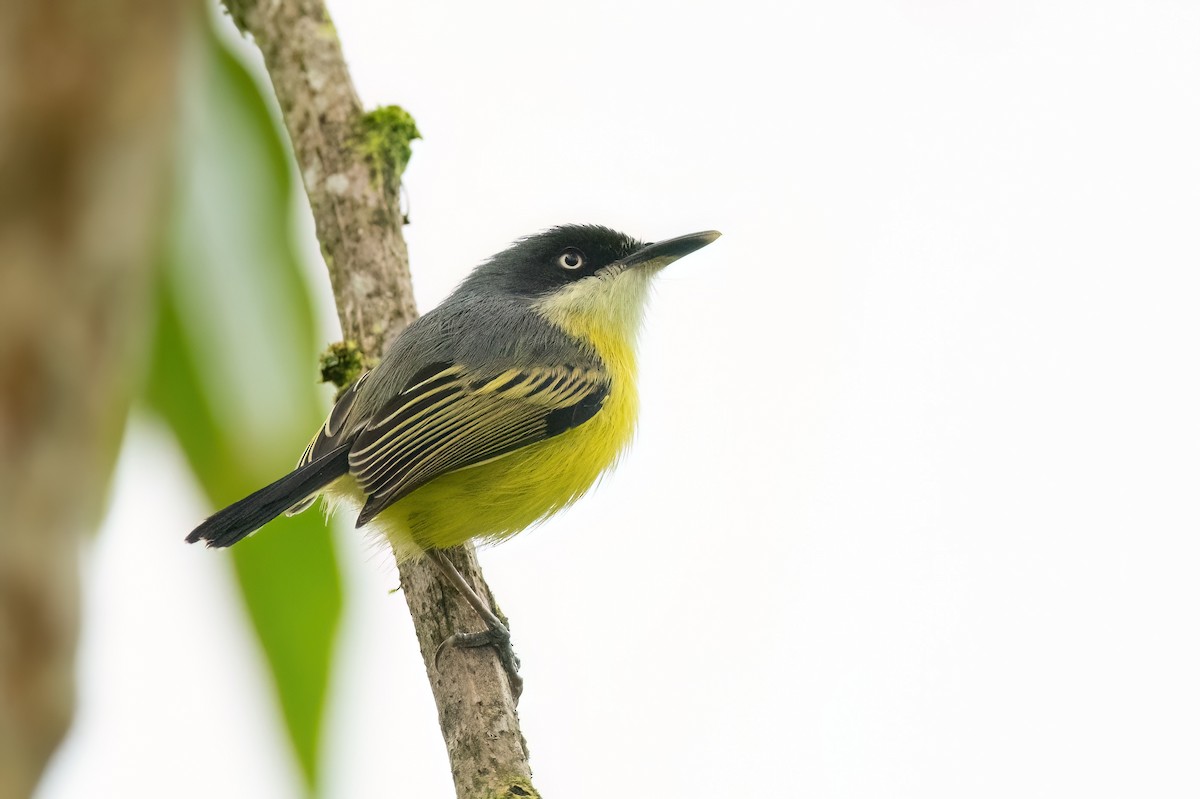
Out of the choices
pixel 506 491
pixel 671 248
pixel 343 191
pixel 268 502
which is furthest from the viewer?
pixel 671 248

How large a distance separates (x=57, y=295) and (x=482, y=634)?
276 centimetres

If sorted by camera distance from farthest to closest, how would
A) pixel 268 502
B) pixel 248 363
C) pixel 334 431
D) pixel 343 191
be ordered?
pixel 343 191 → pixel 334 431 → pixel 268 502 → pixel 248 363

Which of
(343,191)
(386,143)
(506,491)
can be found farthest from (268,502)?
(386,143)

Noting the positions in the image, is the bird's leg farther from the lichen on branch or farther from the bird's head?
the lichen on branch

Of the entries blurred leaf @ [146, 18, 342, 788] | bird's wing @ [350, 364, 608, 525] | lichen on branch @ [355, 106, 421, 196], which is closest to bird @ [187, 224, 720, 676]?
bird's wing @ [350, 364, 608, 525]

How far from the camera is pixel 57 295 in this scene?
129 cm

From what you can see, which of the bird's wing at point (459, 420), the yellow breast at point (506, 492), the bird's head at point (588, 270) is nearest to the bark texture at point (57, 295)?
the bird's wing at point (459, 420)

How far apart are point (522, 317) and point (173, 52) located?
336cm

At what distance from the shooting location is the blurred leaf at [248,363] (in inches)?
108

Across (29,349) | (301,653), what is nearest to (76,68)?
(29,349)

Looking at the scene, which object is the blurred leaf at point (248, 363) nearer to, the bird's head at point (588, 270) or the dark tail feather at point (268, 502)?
the dark tail feather at point (268, 502)

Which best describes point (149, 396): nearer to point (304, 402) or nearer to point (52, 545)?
point (304, 402)

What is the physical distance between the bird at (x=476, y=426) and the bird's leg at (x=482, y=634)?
1 cm

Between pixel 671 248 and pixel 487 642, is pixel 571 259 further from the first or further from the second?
pixel 487 642
